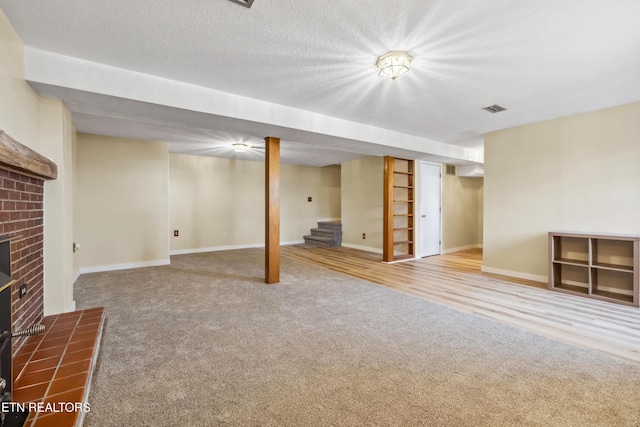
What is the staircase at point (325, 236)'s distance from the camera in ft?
25.6

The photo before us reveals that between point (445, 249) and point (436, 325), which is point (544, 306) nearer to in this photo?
point (436, 325)

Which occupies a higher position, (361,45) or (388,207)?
(361,45)

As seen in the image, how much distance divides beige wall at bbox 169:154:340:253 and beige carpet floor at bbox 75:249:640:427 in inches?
144

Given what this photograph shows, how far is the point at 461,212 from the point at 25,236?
7925 millimetres

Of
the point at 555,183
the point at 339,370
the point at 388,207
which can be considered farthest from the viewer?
the point at 388,207

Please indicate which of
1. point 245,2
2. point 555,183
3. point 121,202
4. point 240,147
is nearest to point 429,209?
point 555,183

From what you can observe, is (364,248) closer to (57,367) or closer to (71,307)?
(71,307)

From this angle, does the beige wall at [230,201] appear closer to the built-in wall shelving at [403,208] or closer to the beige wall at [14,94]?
the built-in wall shelving at [403,208]

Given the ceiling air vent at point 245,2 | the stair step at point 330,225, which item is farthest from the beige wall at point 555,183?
the ceiling air vent at point 245,2

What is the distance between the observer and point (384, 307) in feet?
10.4

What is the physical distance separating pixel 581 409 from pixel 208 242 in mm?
7009

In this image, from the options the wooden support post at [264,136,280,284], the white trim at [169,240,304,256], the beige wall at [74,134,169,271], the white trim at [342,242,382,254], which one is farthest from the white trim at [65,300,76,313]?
the white trim at [342,242,382,254]

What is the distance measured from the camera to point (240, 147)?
5.82 metres

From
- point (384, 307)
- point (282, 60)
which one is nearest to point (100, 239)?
point (282, 60)
